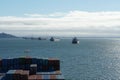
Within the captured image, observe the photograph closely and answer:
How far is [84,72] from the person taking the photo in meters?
123

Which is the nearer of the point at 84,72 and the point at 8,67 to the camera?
the point at 8,67

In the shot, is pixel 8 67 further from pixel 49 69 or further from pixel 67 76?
pixel 67 76

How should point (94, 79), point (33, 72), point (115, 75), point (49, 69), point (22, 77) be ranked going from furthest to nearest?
1. point (115, 75)
2. point (94, 79)
3. point (49, 69)
4. point (33, 72)
5. point (22, 77)

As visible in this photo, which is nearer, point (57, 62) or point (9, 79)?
point (9, 79)

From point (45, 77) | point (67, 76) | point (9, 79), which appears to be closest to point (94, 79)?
point (67, 76)

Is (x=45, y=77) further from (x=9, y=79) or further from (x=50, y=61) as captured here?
(x=50, y=61)

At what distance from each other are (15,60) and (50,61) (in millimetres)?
10589

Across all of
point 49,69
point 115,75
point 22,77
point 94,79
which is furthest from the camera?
point 115,75

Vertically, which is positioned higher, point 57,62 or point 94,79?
point 57,62

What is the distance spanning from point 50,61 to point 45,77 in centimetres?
1911

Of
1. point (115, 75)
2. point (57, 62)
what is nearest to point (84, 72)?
point (115, 75)

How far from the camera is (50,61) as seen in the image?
9488 centimetres

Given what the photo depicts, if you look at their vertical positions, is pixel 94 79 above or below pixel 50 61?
below

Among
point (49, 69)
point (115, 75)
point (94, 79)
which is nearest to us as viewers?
point (49, 69)
